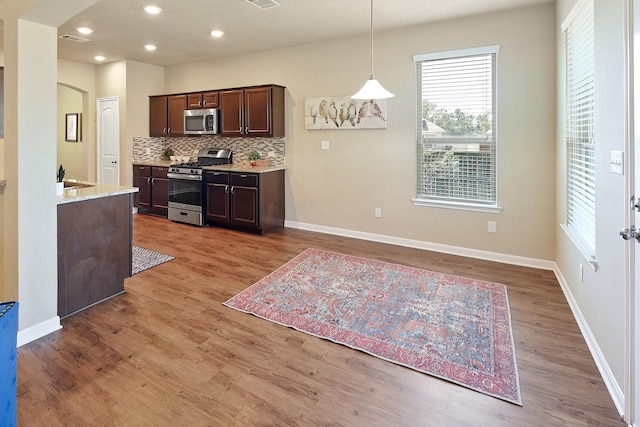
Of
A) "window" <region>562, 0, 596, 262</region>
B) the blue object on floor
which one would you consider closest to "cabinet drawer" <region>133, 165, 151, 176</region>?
the blue object on floor

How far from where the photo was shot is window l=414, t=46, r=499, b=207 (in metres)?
4.14

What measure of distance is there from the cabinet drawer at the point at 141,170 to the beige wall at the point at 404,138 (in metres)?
1.72

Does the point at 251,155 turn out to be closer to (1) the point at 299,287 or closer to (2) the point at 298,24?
(2) the point at 298,24

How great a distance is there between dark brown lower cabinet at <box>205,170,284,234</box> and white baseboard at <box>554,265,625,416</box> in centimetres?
371

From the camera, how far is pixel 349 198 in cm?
520

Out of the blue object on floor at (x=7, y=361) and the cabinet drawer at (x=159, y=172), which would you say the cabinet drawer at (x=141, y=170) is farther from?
the blue object on floor at (x=7, y=361)

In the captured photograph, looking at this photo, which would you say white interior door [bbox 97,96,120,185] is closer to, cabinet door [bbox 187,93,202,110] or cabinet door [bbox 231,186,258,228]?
cabinet door [bbox 187,93,202,110]

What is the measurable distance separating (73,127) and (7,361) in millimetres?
8190

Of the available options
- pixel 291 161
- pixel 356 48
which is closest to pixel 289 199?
pixel 291 161

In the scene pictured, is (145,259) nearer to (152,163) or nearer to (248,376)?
(248,376)


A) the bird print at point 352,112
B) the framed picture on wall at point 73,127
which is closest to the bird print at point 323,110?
the bird print at point 352,112

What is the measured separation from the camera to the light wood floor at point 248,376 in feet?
5.84

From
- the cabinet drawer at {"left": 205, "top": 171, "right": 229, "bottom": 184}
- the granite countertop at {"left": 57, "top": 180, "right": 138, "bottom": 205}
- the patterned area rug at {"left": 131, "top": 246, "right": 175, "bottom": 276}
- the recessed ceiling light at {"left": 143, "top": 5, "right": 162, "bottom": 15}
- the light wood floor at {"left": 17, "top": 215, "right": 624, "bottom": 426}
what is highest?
the recessed ceiling light at {"left": 143, "top": 5, "right": 162, "bottom": 15}

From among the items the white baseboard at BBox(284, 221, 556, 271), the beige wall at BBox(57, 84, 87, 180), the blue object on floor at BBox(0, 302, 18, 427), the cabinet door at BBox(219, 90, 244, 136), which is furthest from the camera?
the beige wall at BBox(57, 84, 87, 180)
